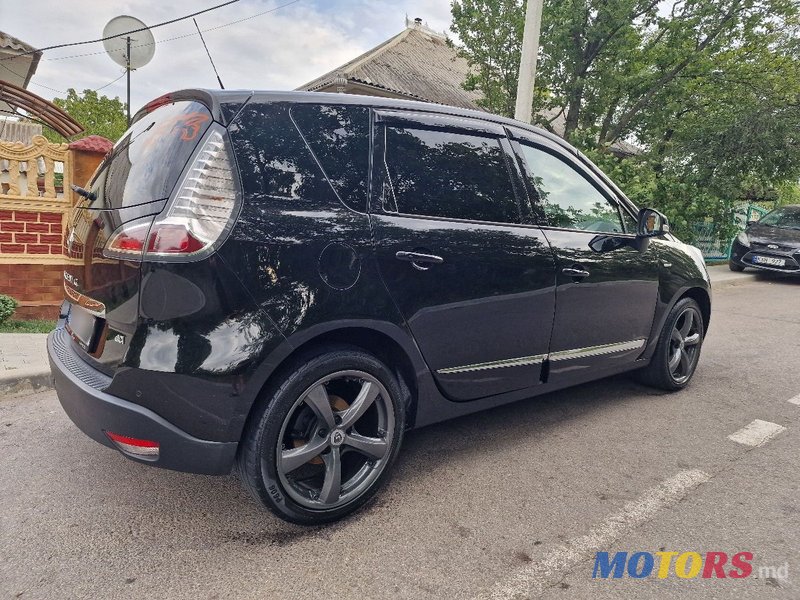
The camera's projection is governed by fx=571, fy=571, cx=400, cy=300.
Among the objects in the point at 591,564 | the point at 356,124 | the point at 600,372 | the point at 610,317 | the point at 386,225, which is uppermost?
the point at 356,124

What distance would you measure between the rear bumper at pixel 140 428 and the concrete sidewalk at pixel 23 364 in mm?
2035

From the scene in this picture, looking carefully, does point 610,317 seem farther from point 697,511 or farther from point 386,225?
point 386,225

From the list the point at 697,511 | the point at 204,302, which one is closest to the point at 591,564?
the point at 697,511

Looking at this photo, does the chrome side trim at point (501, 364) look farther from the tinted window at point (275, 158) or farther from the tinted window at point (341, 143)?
the tinted window at point (275, 158)

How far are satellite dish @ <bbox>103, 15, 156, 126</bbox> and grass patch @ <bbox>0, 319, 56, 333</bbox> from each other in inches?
164

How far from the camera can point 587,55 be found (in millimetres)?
12625

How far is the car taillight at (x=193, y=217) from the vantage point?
6.61ft

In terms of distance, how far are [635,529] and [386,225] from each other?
168 centimetres

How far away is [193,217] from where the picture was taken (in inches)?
80.3

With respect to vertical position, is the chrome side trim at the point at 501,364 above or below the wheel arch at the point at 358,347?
below

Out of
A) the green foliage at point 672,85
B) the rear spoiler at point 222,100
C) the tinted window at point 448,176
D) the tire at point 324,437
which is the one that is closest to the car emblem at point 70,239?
the rear spoiler at point 222,100

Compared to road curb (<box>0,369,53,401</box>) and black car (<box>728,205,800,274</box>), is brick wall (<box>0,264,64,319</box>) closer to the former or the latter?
→ road curb (<box>0,369,53,401</box>)

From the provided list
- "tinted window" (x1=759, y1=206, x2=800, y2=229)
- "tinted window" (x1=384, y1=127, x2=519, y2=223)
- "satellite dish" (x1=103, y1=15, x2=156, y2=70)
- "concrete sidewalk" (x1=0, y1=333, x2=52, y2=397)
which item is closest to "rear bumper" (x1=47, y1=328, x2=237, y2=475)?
"tinted window" (x1=384, y1=127, x2=519, y2=223)

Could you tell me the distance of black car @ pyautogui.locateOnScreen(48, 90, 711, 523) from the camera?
80.8 inches
